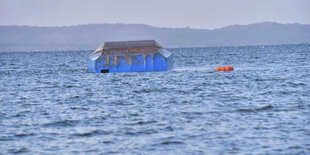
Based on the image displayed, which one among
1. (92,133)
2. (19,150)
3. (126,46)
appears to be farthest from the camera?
(126,46)

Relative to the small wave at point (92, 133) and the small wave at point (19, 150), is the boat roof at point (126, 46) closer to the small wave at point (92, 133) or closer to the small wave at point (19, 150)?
the small wave at point (92, 133)

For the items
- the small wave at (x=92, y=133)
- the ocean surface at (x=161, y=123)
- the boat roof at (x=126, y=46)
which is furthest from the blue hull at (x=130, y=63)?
the small wave at (x=92, y=133)

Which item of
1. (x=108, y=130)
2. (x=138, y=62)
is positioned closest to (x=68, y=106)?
(x=108, y=130)

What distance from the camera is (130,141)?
55.5 ft

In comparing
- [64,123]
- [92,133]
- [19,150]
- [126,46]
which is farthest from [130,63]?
[19,150]

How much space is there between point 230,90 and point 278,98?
5982mm

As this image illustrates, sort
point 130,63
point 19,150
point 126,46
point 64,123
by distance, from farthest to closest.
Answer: point 126,46 < point 130,63 < point 64,123 < point 19,150

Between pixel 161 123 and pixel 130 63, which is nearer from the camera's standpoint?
pixel 161 123

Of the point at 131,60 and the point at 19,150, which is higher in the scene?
the point at 131,60

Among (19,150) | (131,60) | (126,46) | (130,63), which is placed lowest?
(19,150)

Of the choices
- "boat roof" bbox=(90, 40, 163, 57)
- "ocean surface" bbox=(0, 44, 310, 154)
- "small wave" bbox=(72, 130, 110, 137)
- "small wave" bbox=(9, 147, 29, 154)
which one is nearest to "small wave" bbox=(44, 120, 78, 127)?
"ocean surface" bbox=(0, 44, 310, 154)

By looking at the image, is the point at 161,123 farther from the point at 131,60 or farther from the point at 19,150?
the point at 131,60

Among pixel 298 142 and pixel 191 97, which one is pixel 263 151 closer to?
pixel 298 142

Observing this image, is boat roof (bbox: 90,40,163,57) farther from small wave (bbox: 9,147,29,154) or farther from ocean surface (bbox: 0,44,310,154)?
small wave (bbox: 9,147,29,154)
